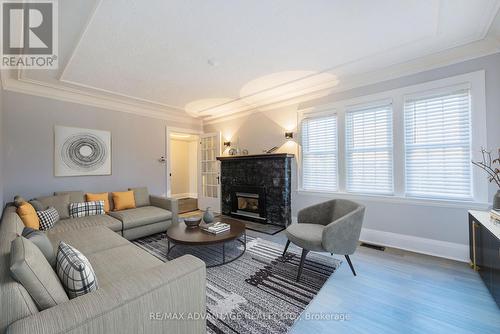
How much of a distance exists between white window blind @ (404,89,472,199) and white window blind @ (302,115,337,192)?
1.03 meters

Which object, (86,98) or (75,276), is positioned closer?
(75,276)

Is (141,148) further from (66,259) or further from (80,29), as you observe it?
(66,259)

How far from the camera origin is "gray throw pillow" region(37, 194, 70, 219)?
3.04 m

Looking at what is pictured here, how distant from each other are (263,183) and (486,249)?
10.00ft

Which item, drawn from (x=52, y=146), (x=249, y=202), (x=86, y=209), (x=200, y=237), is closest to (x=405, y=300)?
(x=200, y=237)

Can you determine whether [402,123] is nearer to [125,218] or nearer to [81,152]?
[125,218]

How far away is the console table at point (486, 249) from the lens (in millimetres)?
1745

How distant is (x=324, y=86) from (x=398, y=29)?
141 cm

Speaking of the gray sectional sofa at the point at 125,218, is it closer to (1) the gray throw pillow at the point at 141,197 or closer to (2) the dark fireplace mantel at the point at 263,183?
(1) the gray throw pillow at the point at 141,197

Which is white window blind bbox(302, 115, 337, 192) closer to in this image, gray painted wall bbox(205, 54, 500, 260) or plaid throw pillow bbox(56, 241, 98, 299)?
gray painted wall bbox(205, 54, 500, 260)

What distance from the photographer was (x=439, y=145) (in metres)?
2.69

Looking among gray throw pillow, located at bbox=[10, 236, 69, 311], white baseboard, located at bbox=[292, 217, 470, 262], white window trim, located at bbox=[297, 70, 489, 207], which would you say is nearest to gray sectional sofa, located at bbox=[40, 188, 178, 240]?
gray throw pillow, located at bbox=[10, 236, 69, 311]

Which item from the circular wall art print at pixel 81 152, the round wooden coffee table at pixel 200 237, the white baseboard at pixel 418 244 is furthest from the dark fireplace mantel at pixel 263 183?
the circular wall art print at pixel 81 152

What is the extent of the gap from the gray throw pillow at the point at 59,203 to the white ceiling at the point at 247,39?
1.78 metres
